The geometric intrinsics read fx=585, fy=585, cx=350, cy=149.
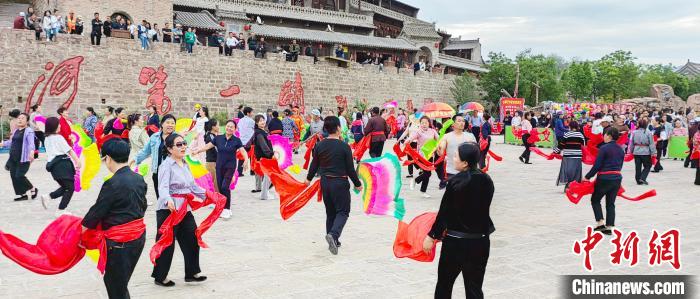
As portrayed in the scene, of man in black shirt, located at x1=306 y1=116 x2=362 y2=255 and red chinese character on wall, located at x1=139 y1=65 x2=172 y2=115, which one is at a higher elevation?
red chinese character on wall, located at x1=139 y1=65 x2=172 y2=115

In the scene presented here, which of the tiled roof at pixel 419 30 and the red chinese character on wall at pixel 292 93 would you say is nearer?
the red chinese character on wall at pixel 292 93

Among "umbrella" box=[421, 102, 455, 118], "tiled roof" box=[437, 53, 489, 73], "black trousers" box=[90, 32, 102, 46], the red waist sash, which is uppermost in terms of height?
"tiled roof" box=[437, 53, 489, 73]

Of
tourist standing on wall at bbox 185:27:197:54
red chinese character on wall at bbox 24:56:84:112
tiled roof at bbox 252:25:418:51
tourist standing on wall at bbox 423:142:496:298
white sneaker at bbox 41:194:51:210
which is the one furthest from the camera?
tiled roof at bbox 252:25:418:51

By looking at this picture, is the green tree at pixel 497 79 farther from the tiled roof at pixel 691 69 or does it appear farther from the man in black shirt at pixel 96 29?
the tiled roof at pixel 691 69

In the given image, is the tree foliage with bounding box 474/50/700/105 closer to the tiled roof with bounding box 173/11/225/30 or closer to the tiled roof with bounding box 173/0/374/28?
the tiled roof with bounding box 173/0/374/28

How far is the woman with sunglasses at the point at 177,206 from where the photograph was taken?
17.7ft

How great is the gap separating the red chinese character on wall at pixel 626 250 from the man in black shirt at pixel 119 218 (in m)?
4.85

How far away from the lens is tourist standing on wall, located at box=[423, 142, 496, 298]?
4.02m

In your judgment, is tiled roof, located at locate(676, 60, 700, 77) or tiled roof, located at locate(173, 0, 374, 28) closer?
tiled roof, located at locate(173, 0, 374, 28)

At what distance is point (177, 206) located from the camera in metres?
5.42

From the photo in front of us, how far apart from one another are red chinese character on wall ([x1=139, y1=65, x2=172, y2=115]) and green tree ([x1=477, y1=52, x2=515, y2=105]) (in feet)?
87.7

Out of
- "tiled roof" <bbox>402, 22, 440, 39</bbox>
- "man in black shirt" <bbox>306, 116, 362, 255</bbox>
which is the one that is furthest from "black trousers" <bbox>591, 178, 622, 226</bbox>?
"tiled roof" <bbox>402, 22, 440, 39</bbox>

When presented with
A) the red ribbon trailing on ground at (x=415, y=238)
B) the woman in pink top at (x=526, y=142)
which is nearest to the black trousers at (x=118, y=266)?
the red ribbon trailing on ground at (x=415, y=238)

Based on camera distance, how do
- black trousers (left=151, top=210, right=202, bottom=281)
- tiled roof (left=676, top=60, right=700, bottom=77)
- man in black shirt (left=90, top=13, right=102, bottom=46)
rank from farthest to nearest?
tiled roof (left=676, top=60, right=700, bottom=77) → man in black shirt (left=90, top=13, right=102, bottom=46) → black trousers (left=151, top=210, right=202, bottom=281)
